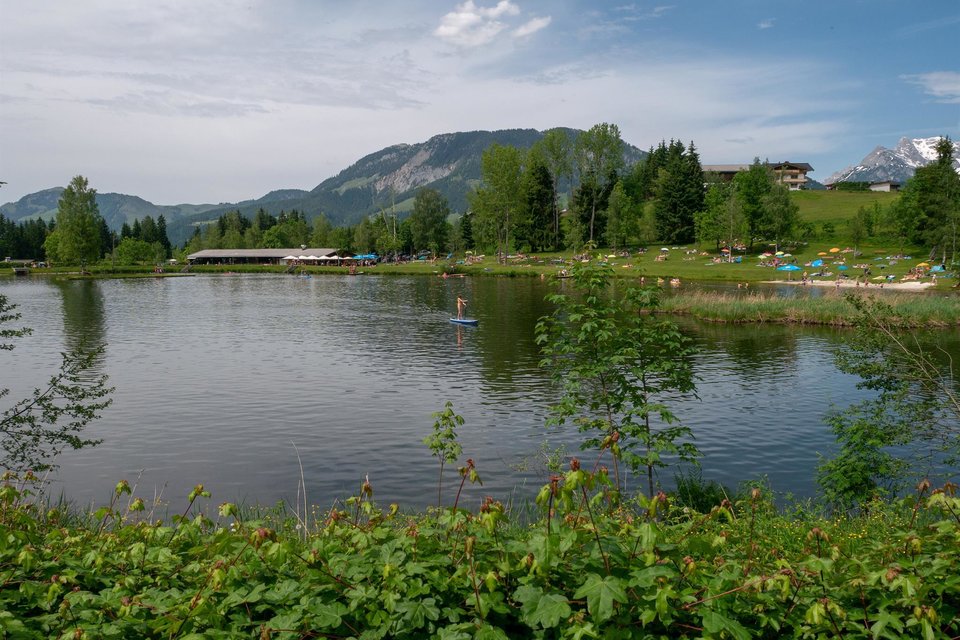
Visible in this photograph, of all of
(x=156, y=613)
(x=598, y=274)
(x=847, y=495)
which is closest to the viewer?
(x=156, y=613)

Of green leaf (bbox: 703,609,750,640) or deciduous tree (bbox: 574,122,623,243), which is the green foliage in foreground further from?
deciduous tree (bbox: 574,122,623,243)

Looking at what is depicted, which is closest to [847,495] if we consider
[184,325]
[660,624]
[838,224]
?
[660,624]

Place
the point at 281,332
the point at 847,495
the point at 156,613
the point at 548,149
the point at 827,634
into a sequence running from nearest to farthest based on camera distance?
the point at 827,634, the point at 156,613, the point at 847,495, the point at 281,332, the point at 548,149

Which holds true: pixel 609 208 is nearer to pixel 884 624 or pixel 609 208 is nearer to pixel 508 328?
pixel 508 328

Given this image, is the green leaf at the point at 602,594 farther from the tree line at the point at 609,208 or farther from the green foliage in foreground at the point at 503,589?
the tree line at the point at 609,208

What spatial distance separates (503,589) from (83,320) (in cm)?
6866

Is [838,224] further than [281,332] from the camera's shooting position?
Yes

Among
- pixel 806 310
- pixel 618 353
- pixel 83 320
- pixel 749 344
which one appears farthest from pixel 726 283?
pixel 618 353

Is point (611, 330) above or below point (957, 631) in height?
above

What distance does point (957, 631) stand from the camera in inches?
198

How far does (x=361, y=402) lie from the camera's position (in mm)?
31156

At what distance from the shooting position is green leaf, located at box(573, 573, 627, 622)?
4410 millimetres

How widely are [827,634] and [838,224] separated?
161 metres

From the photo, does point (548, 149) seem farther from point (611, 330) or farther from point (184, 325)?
point (611, 330)
